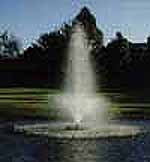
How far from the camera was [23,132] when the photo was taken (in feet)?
57.7

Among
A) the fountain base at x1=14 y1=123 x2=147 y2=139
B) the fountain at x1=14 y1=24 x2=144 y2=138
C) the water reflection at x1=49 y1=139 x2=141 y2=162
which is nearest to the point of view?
the water reflection at x1=49 y1=139 x2=141 y2=162

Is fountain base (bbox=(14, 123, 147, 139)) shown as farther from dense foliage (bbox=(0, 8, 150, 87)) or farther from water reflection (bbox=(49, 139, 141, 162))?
dense foliage (bbox=(0, 8, 150, 87))

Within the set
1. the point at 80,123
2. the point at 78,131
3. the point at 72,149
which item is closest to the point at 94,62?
the point at 80,123

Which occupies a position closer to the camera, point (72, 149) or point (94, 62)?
point (72, 149)

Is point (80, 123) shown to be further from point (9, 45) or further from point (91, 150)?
point (9, 45)

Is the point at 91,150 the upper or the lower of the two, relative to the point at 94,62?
lower

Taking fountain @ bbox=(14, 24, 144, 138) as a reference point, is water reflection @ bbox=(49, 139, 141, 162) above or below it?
below

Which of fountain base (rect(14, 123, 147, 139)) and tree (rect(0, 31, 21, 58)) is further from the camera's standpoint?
tree (rect(0, 31, 21, 58))

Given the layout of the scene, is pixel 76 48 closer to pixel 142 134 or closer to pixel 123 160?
pixel 142 134

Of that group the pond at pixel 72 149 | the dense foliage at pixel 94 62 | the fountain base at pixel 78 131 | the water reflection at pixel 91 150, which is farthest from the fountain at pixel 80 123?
the dense foliage at pixel 94 62

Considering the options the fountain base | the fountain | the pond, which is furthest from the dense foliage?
the pond

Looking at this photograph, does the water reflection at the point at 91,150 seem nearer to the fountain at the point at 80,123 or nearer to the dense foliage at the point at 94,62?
the fountain at the point at 80,123

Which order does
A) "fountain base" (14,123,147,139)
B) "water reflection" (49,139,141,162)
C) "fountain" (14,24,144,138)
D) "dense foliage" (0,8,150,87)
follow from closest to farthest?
"water reflection" (49,139,141,162)
"fountain base" (14,123,147,139)
"fountain" (14,24,144,138)
"dense foliage" (0,8,150,87)

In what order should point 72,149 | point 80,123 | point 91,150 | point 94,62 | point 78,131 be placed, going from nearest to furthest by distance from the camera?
point 91,150 < point 72,149 < point 78,131 < point 80,123 < point 94,62
